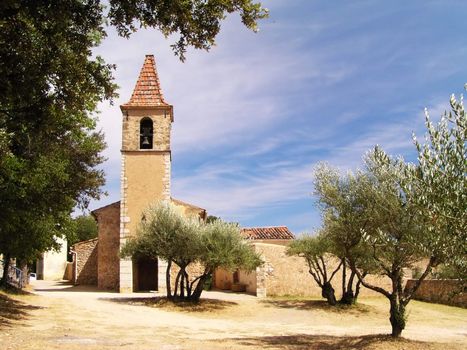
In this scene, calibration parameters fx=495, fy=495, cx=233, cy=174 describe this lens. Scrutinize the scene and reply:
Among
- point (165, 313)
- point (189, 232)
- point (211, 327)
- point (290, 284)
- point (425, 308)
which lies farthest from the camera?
point (290, 284)

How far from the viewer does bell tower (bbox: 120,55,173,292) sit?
1228 inches

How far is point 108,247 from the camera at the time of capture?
32.7 metres

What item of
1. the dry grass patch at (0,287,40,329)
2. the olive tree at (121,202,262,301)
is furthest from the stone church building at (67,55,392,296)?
the dry grass patch at (0,287,40,329)

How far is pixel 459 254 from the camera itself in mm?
9641

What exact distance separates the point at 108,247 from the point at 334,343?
21.7 meters

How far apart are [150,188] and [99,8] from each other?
23.6 metres

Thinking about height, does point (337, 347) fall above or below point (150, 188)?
below

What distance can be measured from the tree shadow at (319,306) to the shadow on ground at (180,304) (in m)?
2.31

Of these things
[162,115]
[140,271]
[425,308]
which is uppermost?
[162,115]

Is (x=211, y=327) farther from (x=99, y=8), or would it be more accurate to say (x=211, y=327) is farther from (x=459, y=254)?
(x=99, y=8)

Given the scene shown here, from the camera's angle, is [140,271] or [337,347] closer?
[337,347]

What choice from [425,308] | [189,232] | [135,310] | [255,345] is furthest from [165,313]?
[425,308]

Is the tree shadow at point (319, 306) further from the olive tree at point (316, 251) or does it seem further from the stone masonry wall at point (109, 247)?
the stone masonry wall at point (109, 247)

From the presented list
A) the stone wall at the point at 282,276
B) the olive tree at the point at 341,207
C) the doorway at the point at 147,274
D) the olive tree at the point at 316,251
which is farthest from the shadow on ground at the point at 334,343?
the doorway at the point at 147,274
